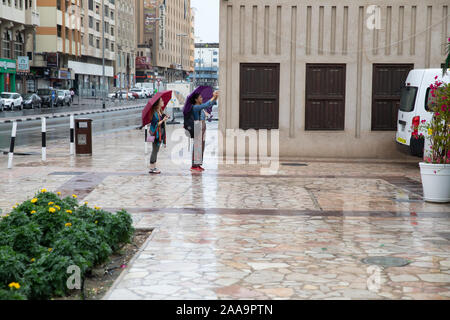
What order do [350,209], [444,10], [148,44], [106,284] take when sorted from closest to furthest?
[106,284] < [350,209] < [444,10] < [148,44]

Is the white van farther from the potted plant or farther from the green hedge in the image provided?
the green hedge

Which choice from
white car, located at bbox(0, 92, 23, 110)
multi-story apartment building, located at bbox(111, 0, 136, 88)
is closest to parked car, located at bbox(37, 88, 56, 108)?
white car, located at bbox(0, 92, 23, 110)

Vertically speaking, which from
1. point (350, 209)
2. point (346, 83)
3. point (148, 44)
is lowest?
point (350, 209)

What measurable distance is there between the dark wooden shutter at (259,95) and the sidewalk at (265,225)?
224cm

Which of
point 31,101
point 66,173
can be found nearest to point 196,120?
point 66,173

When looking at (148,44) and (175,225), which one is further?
(148,44)

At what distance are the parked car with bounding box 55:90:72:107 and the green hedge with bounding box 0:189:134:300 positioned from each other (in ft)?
180

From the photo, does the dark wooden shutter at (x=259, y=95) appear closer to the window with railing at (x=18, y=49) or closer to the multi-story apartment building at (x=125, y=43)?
the window with railing at (x=18, y=49)

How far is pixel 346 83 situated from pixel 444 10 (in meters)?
3.36
